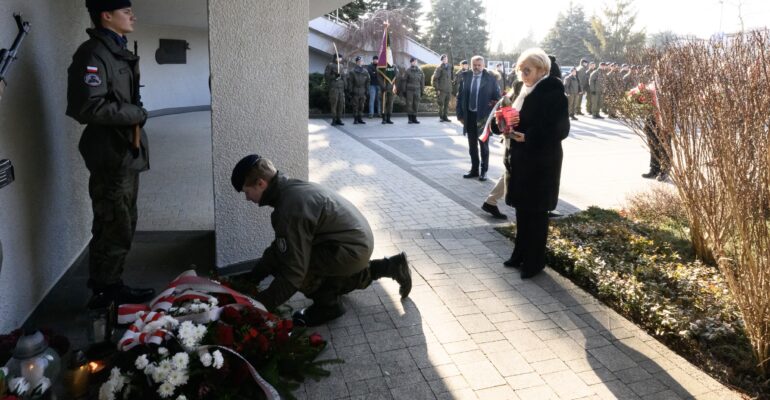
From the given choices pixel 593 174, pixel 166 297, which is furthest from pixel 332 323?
pixel 593 174

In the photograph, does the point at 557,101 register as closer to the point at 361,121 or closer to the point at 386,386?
the point at 386,386

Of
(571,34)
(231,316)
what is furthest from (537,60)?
(571,34)

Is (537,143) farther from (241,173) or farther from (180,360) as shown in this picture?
(180,360)

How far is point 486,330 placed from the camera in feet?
12.9

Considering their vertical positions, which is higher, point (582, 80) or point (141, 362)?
point (582, 80)

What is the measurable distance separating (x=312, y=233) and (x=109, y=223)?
4.85 feet

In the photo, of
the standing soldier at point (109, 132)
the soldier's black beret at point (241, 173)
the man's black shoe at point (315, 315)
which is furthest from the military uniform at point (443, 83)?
the soldier's black beret at point (241, 173)

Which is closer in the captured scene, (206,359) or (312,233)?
(206,359)

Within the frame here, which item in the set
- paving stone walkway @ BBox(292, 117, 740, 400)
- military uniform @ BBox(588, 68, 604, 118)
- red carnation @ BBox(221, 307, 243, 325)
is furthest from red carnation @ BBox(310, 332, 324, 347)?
military uniform @ BBox(588, 68, 604, 118)

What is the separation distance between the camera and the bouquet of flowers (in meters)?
2.77

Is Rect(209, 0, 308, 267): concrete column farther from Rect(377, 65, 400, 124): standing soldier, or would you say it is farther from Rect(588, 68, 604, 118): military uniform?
Rect(588, 68, 604, 118): military uniform

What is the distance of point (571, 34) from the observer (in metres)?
56.4

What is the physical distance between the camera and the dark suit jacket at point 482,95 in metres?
8.95

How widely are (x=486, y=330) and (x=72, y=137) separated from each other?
3.66m
